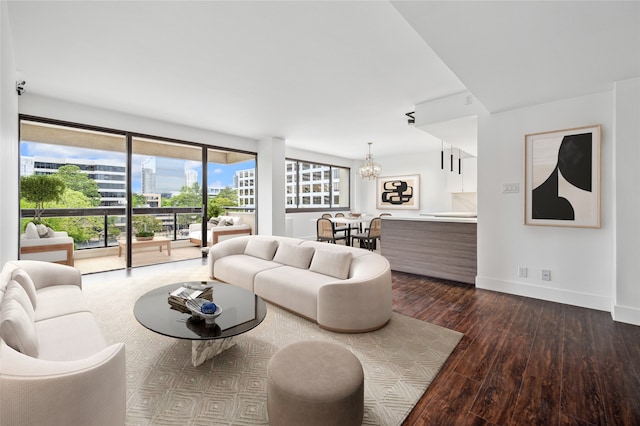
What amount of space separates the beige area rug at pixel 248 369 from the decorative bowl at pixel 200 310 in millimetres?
334

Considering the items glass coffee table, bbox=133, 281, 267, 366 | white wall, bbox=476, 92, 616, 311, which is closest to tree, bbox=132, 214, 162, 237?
glass coffee table, bbox=133, 281, 267, 366

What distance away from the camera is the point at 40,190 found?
167 inches

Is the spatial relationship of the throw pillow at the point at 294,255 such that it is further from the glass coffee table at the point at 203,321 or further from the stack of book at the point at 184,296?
the stack of book at the point at 184,296

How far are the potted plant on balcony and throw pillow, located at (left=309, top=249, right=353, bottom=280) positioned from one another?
380 cm

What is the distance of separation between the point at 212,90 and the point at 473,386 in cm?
432

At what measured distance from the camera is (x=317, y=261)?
3.29 metres

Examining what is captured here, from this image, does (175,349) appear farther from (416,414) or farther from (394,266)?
(394,266)

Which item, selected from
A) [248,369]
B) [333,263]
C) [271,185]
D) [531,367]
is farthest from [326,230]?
[531,367]

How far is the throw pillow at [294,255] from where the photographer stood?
3.50 meters

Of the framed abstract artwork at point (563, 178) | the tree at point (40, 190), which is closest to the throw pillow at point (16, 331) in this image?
the tree at point (40, 190)

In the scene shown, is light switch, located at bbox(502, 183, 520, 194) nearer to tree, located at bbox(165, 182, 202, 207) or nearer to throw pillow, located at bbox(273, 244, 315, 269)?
throw pillow, located at bbox(273, 244, 315, 269)

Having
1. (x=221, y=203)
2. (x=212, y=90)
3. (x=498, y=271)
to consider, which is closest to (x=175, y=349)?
(x=212, y=90)

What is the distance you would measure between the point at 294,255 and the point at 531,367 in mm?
2486

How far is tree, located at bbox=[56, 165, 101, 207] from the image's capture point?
461 cm
